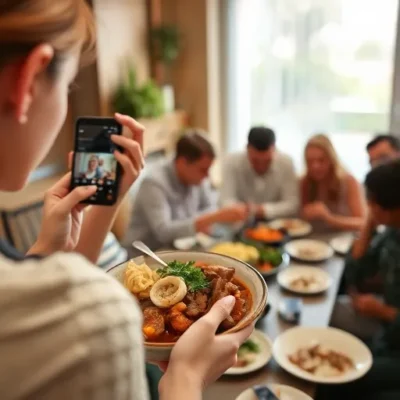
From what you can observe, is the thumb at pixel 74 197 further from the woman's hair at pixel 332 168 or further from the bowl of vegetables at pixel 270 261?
the woman's hair at pixel 332 168

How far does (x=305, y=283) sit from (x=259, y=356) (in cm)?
56

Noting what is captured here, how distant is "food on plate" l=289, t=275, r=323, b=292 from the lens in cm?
180

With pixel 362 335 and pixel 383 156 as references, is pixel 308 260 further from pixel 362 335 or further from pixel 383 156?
pixel 383 156

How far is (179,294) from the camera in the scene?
0.80m

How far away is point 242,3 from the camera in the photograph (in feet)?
13.0

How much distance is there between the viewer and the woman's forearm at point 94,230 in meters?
1.01

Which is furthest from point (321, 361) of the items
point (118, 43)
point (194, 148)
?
point (118, 43)

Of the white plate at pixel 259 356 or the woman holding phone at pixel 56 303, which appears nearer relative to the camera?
the woman holding phone at pixel 56 303

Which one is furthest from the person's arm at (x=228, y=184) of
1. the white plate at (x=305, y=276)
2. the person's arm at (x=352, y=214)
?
the white plate at (x=305, y=276)

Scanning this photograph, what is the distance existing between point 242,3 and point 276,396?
11.6ft

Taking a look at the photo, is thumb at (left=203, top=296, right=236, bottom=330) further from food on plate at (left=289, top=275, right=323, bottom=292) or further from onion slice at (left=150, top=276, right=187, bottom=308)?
food on plate at (left=289, top=275, right=323, bottom=292)

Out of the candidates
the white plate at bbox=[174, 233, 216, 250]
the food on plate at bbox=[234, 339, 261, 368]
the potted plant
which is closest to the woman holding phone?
the food on plate at bbox=[234, 339, 261, 368]

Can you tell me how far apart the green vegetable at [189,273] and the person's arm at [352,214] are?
1763 mm

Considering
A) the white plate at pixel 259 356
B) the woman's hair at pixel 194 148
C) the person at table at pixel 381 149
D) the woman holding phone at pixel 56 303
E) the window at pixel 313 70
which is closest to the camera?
the woman holding phone at pixel 56 303
